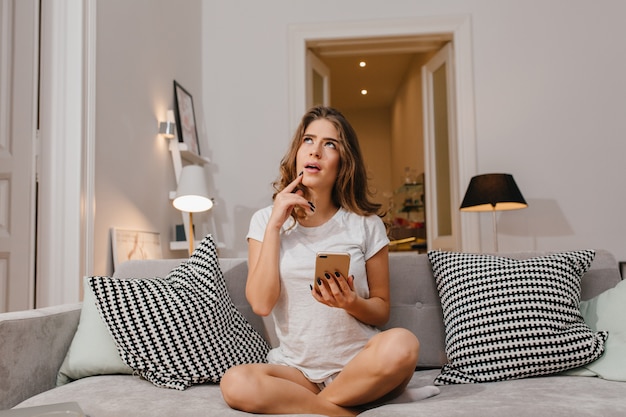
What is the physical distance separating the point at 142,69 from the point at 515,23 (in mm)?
2407

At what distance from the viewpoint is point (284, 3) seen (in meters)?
3.85

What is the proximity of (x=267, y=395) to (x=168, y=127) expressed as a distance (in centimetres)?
210

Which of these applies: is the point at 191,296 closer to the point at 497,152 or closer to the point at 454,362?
the point at 454,362

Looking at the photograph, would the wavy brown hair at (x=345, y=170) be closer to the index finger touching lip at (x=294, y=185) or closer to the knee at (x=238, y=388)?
the index finger touching lip at (x=294, y=185)

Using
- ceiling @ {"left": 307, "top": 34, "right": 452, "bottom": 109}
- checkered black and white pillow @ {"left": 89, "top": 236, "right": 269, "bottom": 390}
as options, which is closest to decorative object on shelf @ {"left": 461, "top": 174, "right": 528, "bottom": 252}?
ceiling @ {"left": 307, "top": 34, "right": 452, "bottom": 109}

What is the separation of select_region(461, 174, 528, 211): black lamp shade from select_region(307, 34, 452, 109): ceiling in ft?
3.72

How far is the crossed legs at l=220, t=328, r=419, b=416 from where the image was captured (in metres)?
1.21

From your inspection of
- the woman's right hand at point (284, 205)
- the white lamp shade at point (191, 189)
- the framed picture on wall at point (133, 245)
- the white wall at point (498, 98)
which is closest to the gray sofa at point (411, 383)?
the woman's right hand at point (284, 205)

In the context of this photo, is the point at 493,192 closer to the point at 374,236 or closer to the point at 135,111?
the point at 374,236

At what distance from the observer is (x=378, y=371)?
122cm

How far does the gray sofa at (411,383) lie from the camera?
1.19m

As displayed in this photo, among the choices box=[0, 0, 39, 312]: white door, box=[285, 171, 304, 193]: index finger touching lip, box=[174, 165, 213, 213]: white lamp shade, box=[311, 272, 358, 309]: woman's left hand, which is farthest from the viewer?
box=[174, 165, 213, 213]: white lamp shade

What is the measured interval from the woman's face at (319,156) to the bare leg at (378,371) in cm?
53

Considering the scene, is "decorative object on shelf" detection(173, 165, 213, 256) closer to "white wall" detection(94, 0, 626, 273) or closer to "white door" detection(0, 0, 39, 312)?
"white wall" detection(94, 0, 626, 273)
